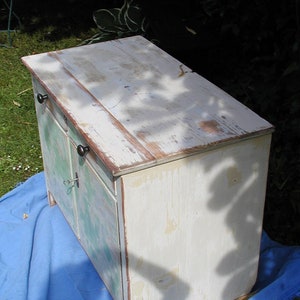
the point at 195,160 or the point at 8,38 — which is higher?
the point at 195,160

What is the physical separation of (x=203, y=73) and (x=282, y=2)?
0.90m

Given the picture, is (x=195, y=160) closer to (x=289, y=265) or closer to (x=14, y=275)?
(x=289, y=265)

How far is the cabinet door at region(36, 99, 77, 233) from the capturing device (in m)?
2.39

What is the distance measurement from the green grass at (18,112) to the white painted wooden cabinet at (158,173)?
972mm

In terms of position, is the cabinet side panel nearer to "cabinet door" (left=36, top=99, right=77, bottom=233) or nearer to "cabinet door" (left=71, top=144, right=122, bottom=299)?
"cabinet door" (left=71, top=144, right=122, bottom=299)

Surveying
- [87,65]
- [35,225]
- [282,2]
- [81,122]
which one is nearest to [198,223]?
[81,122]

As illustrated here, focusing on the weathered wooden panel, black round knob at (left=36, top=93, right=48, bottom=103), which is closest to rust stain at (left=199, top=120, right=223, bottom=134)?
the weathered wooden panel

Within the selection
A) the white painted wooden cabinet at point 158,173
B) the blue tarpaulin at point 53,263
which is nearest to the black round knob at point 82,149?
the white painted wooden cabinet at point 158,173

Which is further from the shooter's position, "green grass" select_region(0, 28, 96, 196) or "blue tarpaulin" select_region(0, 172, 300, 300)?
"green grass" select_region(0, 28, 96, 196)

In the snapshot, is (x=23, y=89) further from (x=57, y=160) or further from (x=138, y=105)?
(x=138, y=105)

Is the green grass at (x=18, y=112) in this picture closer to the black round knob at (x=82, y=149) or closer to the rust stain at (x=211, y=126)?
the black round knob at (x=82, y=149)

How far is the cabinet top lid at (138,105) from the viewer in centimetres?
189

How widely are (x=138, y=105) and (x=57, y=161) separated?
23.1 inches

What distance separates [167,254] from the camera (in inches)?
81.6
